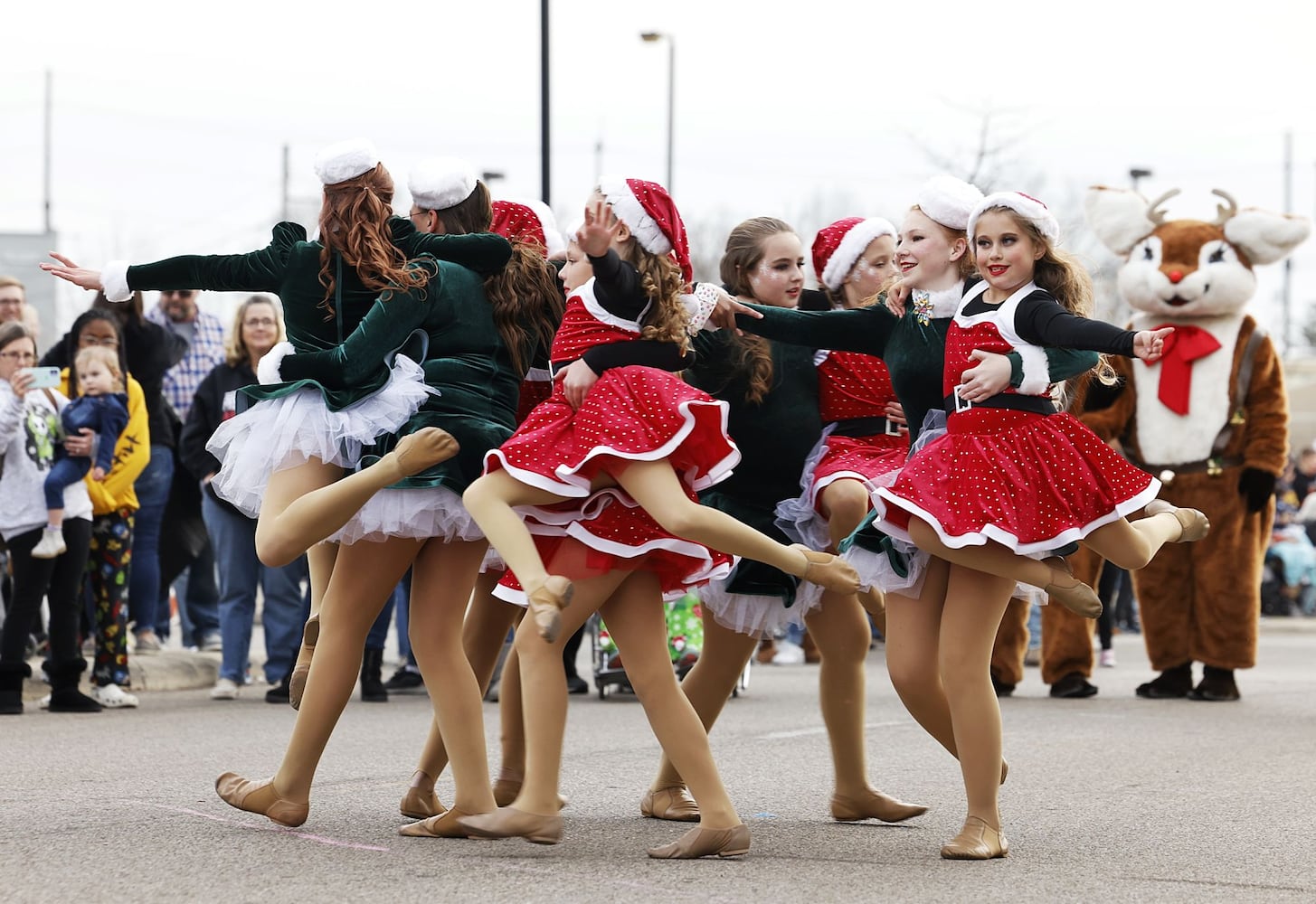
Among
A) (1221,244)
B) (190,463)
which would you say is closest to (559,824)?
(190,463)

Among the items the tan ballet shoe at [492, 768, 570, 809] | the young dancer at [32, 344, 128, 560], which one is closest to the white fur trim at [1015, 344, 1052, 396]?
the tan ballet shoe at [492, 768, 570, 809]

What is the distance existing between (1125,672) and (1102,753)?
5.61 meters

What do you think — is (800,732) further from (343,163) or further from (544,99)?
(544,99)

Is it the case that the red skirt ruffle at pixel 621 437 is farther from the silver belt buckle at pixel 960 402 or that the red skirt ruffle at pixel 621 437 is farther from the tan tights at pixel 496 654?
the tan tights at pixel 496 654

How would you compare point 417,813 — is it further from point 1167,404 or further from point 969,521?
point 1167,404

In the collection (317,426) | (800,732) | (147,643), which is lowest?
(147,643)

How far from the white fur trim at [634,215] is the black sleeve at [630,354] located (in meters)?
0.27

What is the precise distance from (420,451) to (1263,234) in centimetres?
714

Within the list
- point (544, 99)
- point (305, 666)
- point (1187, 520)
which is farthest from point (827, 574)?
point (544, 99)

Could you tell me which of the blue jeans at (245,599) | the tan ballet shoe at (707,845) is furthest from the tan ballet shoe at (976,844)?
the blue jeans at (245,599)

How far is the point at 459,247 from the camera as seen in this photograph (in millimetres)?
5414

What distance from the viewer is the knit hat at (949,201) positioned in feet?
18.7

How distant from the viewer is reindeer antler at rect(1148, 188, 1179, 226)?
35.6 ft

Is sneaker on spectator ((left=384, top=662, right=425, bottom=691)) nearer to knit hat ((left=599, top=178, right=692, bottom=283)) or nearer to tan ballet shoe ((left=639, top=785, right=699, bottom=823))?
tan ballet shoe ((left=639, top=785, right=699, bottom=823))
